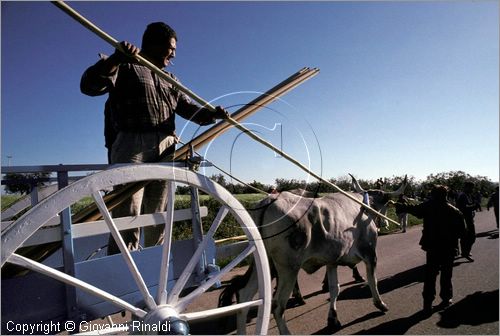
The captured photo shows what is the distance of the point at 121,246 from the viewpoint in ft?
5.90

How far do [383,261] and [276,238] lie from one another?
510 centimetres

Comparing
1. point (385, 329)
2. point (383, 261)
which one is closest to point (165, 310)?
point (385, 329)

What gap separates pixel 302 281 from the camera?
22.3 feet

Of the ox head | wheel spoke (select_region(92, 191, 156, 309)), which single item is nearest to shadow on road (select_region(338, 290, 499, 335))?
the ox head

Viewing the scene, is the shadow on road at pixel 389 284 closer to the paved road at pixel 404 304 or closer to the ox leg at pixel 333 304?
the paved road at pixel 404 304

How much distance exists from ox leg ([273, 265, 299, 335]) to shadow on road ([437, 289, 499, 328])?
204 centimetres

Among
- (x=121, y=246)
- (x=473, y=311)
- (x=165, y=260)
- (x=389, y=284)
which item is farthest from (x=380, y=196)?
(x=121, y=246)

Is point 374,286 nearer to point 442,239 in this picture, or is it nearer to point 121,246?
point 442,239

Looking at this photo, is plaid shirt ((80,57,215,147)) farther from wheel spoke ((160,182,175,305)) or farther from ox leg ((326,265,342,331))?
ox leg ((326,265,342,331))

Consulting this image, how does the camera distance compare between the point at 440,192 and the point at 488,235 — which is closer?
the point at 440,192

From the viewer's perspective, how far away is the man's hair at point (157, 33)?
254 cm

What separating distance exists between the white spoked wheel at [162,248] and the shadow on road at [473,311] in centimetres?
358

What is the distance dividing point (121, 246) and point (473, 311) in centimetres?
509

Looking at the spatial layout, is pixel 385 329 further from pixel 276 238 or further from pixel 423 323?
pixel 276 238
